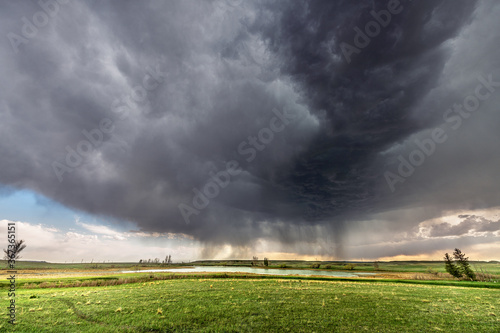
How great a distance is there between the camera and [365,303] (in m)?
22.5

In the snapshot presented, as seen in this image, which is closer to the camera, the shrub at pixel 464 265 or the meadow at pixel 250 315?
the meadow at pixel 250 315

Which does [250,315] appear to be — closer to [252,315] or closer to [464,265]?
[252,315]

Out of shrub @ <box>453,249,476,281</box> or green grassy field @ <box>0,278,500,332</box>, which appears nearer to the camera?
green grassy field @ <box>0,278,500,332</box>

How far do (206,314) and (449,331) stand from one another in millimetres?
17994

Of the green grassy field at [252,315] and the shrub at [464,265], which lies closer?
the green grassy field at [252,315]

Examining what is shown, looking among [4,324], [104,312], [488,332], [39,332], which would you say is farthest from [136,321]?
[488,332]

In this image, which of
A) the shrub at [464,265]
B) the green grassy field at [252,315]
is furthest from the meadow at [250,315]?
the shrub at [464,265]

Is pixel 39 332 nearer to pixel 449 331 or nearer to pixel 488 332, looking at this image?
pixel 449 331

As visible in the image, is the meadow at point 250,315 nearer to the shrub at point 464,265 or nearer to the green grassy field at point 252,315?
the green grassy field at point 252,315

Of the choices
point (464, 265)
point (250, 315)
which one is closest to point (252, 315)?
point (250, 315)

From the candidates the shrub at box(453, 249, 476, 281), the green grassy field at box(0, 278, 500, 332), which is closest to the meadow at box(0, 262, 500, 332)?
the green grassy field at box(0, 278, 500, 332)

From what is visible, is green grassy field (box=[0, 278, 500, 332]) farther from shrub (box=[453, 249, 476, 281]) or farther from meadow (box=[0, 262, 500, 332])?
shrub (box=[453, 249, 476, 281])

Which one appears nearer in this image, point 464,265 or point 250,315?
point 250,315

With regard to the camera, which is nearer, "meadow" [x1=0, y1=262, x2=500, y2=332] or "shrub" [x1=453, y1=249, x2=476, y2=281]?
"meadow" [x1=0, y1=262, x2=500, y2=332]
